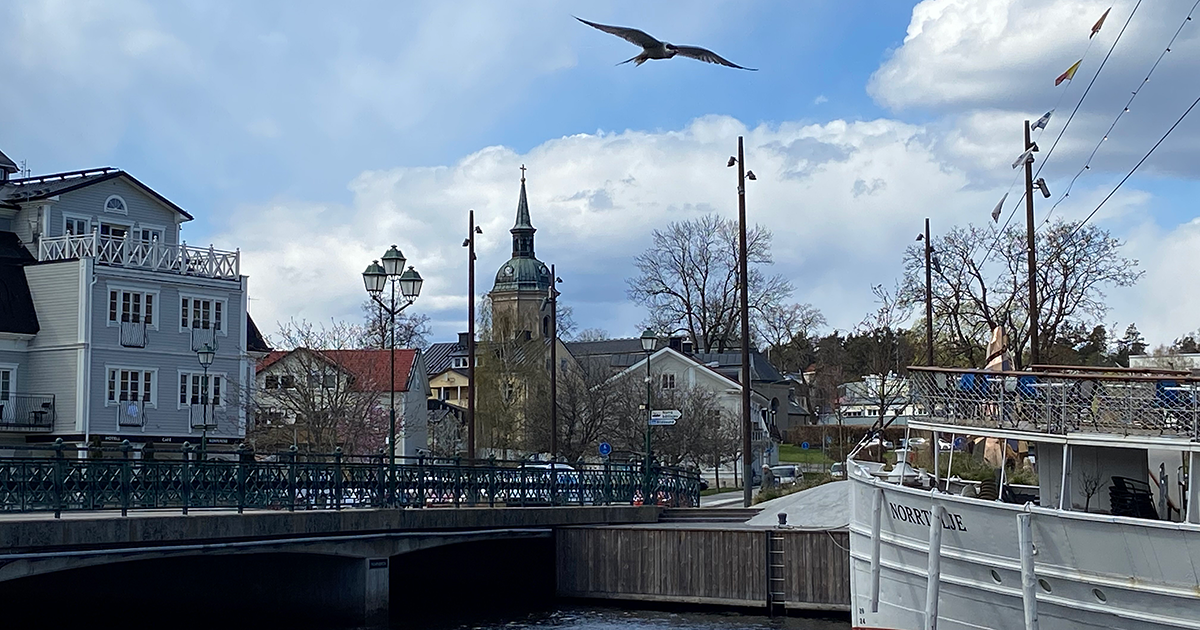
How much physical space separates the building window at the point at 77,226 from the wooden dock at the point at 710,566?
30763 mm

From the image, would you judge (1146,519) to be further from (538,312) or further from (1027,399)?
(538,312)

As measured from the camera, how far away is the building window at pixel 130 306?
53312mm

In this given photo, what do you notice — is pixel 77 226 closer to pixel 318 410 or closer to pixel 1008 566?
pixel 318 410

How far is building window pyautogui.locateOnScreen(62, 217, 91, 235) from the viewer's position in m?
55.0

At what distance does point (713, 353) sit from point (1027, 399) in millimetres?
77217

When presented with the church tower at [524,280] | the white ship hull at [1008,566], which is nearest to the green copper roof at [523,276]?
the church tower at [524,280]

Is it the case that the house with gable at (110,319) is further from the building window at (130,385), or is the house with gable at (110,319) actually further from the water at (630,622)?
the water at (630,622)

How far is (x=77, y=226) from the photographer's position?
182ft

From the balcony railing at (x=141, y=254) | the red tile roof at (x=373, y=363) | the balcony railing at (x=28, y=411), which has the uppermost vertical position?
the balcony railing at (x=141, y=254)

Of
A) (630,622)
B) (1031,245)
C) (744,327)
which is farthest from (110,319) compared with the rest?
(1031,245)

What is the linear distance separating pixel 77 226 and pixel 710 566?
116 ft

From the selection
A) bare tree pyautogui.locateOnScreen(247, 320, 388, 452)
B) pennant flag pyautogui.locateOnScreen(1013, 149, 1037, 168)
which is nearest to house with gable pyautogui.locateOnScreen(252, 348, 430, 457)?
bare tree pyautogui.locateOnScreen(247, 320, 388, 452)

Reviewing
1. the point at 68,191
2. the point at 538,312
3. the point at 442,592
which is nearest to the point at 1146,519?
the point at 442,592

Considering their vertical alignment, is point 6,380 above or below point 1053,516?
above
